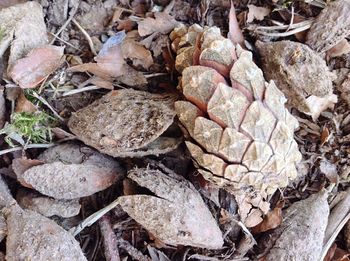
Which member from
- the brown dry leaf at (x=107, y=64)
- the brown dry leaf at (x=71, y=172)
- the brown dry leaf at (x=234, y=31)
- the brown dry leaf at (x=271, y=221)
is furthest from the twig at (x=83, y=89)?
the brown dry leaf at (x=271, y=221)

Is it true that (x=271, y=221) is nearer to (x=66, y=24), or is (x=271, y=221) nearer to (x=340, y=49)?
(x=340, y=49)

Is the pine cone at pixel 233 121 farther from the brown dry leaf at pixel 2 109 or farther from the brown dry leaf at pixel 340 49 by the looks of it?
the brown dry leaf at pixel 2 109

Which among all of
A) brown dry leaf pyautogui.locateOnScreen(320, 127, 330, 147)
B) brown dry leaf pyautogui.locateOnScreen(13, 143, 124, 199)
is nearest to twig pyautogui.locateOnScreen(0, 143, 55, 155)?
brown dry leaf pyautogui.locateOnScreen(13, 143, 124, 199)

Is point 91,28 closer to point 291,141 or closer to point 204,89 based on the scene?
point 204,89

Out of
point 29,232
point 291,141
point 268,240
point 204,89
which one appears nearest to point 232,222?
point 268,240

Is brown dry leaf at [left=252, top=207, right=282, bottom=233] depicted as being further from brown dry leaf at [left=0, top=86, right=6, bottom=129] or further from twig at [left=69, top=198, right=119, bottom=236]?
brown dry leaf at [left=0, top=86, right=6, bottom=129]
